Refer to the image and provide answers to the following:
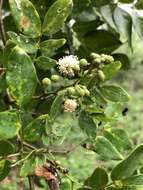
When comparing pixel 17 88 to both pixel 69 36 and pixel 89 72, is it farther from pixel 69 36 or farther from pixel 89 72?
pixel 69 36

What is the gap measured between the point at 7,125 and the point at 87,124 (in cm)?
14

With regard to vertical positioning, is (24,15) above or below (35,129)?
above

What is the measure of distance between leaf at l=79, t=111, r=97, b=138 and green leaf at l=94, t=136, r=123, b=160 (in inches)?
3.3

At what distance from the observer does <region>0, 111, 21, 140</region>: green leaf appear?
744 millimetres

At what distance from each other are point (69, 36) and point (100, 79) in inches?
15.5

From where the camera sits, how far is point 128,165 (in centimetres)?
85

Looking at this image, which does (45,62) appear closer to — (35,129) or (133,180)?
(35,129)

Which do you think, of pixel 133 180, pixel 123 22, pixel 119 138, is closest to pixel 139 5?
pixel 123 22

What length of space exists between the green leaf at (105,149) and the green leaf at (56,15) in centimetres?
21

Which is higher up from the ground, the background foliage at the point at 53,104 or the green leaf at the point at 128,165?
the background foliage at the point at 53,104

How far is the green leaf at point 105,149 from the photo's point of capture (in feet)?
2.98

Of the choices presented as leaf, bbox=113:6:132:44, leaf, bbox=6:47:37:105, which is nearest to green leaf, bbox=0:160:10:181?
leaf, bbox=6:47:37:105

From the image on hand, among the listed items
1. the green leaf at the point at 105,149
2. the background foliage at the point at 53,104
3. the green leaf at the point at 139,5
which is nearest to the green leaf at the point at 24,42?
the background foliage at the point at 53,104

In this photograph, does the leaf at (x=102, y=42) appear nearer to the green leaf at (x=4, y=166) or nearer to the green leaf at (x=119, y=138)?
the green leaf at (x=119, y=138)
